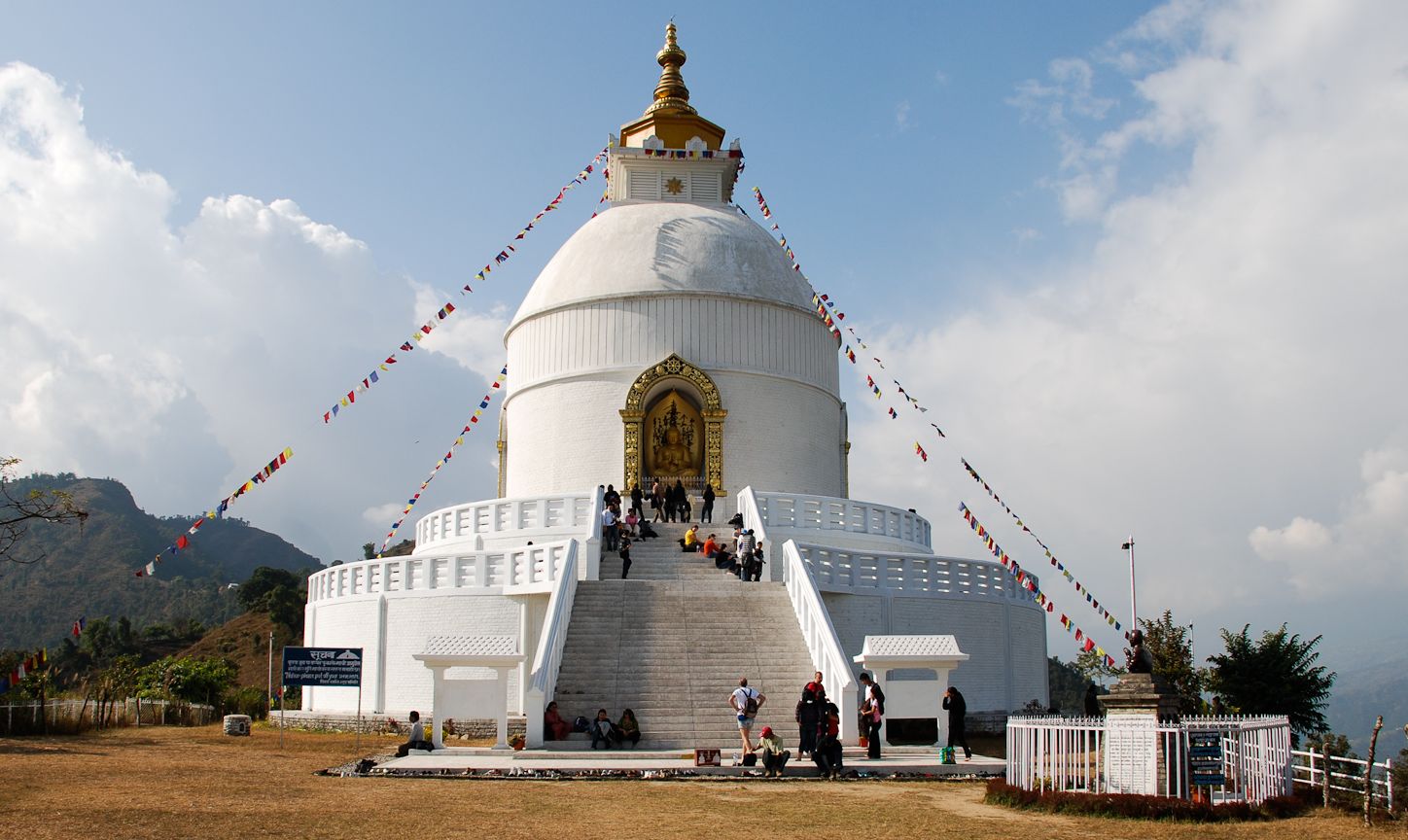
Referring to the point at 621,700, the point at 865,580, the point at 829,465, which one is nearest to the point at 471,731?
the point at 621,700

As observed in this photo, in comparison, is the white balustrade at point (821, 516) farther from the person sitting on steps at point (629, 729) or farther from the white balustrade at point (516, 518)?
the person sitting on steps at point (629, 729)

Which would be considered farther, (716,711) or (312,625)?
(312,625)

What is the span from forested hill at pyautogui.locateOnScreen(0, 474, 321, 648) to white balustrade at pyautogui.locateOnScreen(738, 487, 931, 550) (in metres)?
52.3

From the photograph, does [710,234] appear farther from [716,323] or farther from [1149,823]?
[1149,823]

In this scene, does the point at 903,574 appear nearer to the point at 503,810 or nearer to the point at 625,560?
the point at 625,560

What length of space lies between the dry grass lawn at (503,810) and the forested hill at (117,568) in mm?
59382

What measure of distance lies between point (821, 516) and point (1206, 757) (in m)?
11.9

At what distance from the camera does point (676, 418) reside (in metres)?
25.4

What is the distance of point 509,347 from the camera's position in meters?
28.0

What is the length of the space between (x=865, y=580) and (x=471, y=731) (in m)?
6.09

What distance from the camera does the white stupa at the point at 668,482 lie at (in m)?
17.9

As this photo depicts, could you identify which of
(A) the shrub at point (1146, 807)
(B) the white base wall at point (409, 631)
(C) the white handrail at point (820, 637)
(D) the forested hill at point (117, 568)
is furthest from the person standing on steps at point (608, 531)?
(D) the forested hill at point (117, 568)

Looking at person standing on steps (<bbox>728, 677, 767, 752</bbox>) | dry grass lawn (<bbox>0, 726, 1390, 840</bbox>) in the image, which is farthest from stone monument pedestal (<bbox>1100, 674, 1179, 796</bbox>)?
person standing on steps (<bbox>728, 677, 767, 752</bbox>)

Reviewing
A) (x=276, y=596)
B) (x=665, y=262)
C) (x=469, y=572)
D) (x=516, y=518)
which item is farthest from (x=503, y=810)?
(x=276, y=596)
